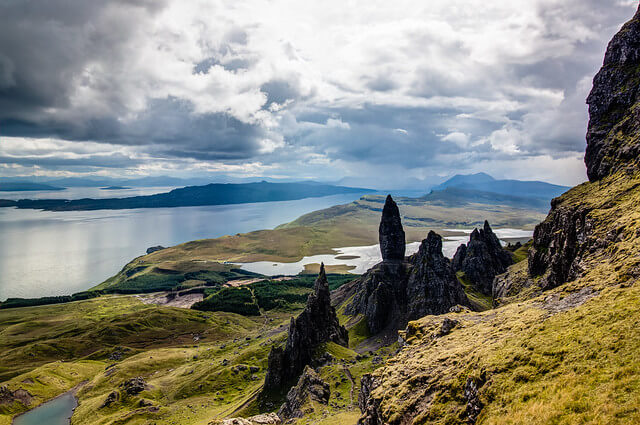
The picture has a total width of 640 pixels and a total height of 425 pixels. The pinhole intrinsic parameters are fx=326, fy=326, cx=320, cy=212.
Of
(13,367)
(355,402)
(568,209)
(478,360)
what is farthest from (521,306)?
(13,367)

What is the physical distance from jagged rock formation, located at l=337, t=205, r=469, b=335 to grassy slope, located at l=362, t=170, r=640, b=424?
88.7 meters

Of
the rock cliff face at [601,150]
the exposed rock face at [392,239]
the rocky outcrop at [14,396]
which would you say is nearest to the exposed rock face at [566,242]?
the rock cliff face at [601,150]

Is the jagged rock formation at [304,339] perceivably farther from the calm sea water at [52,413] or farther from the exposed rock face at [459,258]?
the exposed rock face at [459,258]

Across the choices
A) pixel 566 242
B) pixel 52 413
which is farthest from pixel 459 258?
pixel 52 413

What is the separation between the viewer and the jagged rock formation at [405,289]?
134 meters

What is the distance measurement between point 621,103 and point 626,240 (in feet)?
152

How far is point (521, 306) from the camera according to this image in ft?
151

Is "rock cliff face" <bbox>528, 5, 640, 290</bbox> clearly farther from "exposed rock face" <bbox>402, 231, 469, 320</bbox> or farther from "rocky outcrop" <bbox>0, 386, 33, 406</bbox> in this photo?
"rocky outcrop" <bbox>0, 386, 33, 406</bbox>

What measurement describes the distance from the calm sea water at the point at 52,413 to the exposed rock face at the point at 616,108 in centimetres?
18268

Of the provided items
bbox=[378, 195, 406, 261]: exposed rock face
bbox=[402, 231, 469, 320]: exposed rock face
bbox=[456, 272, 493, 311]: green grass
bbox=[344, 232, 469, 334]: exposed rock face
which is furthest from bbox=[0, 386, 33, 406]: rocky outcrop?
bbox=[456, 272, 493, 311]: green grass

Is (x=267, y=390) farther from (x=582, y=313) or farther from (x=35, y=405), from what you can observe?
(x=35, y=405)

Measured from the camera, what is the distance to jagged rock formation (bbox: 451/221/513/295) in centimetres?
16785

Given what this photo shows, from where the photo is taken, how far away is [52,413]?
12850 cm

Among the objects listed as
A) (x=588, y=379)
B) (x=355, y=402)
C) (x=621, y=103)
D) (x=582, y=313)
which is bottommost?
(x=355, y=402)
